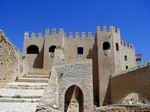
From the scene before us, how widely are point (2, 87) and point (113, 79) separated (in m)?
17.5

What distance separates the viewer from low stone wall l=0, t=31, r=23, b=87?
47.8 feet

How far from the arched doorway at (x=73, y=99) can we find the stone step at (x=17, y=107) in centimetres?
1085

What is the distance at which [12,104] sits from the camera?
10867 millimetres

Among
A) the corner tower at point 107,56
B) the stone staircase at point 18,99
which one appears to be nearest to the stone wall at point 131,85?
the corner tower at point 107,56

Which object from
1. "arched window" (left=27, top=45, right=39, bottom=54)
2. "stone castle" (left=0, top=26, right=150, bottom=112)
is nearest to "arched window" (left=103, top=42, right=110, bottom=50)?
"stone castle" (left=0, top=26, right=150, bottom=112)

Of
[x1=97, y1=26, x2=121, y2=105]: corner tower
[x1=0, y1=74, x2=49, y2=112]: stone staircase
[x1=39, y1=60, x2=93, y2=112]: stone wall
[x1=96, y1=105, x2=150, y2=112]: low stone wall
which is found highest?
[x1=97, y1=26, x2=121, y2=105]: corner tower

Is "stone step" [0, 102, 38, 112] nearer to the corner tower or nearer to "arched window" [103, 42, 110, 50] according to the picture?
the corner tower

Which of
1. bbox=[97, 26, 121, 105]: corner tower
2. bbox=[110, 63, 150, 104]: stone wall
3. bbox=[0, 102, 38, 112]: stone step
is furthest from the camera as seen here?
bbox=[97, 26, 121, 105]: corner tower

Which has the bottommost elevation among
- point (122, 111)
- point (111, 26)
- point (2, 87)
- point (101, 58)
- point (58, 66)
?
point (122, 111)

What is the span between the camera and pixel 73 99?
2244cm

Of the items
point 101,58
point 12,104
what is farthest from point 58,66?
point 101,58

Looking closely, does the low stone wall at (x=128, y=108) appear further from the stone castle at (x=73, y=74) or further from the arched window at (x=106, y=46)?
the arched window at (x=106, y=46)

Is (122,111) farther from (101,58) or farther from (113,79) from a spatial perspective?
(101,58)

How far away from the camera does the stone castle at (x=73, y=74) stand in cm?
1336
